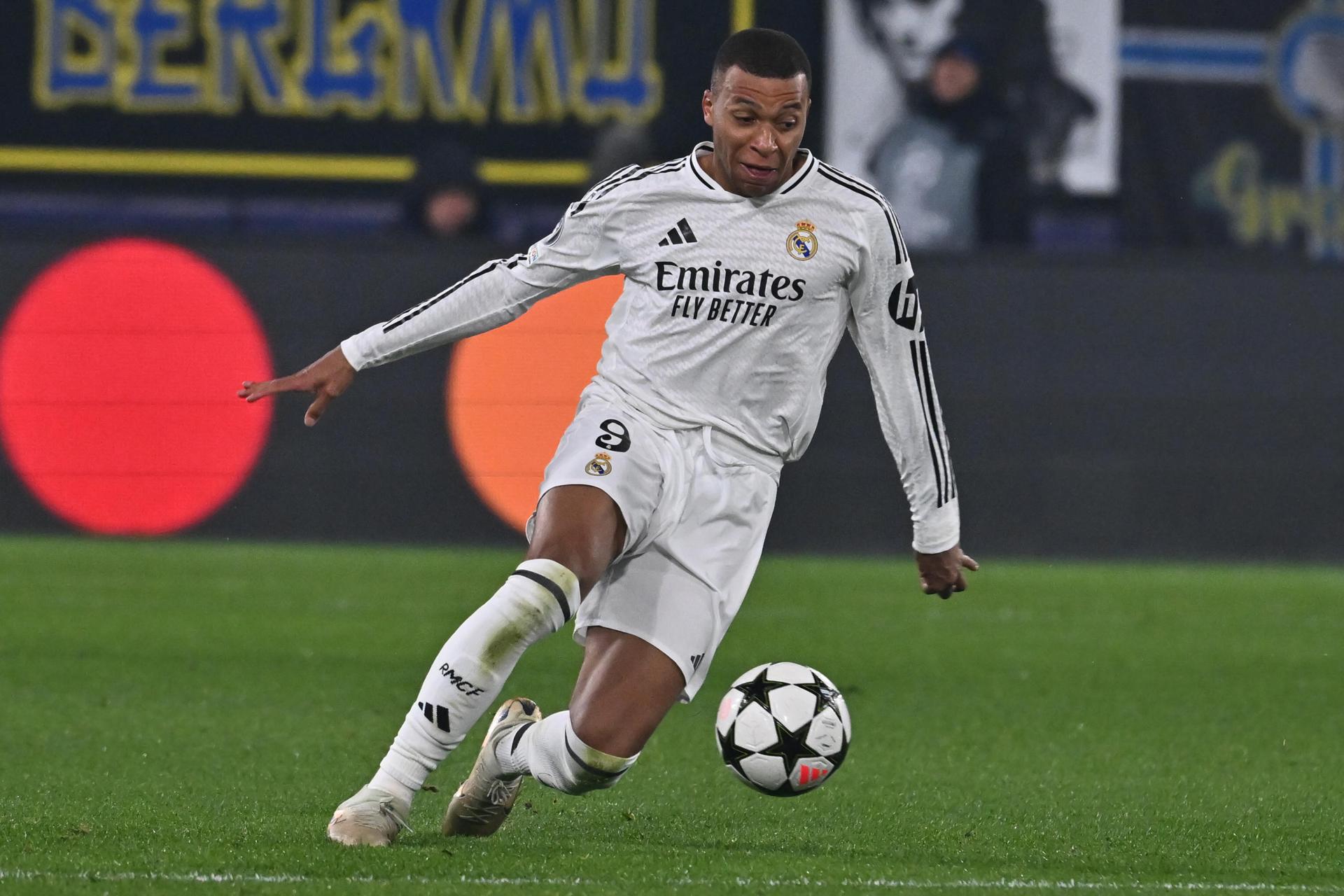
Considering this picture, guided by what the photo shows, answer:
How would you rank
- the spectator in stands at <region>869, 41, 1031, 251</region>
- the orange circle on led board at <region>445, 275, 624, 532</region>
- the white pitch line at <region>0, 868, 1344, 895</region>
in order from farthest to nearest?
the spectator in stands at <region>869, 41, 1031, 251</region> → the orange circle on led board at <region>445, 275, 624, 532</region> → the white pitch line at <region>0, 868, 1344, 895</region>

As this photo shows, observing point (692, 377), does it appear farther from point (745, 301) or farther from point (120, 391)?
point (120, 391)

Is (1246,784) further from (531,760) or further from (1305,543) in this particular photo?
(1305,543)

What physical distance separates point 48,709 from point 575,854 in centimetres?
267

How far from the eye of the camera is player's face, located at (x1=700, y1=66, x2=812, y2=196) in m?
4.38

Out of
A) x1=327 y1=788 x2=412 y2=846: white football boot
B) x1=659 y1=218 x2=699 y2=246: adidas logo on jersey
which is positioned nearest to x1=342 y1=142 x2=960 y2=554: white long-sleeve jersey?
x1=659 y1=218 x2=699 y2=246: adidas logo on jersey

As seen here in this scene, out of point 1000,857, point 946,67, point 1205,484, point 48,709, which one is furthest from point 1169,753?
point 946,67

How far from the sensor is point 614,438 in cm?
438

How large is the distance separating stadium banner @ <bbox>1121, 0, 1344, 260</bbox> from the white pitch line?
9.17 metres

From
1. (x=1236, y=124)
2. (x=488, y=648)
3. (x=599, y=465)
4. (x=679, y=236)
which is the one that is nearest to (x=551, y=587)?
(x=488, y=648)

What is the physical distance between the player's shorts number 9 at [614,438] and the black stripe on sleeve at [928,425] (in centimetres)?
64

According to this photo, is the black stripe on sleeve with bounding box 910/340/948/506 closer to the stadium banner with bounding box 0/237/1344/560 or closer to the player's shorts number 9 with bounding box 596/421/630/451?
the player's shorts number 9 with bounding box 596/421/630/451

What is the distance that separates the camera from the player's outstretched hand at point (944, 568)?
15.0 feet

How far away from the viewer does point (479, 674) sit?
4.03 m

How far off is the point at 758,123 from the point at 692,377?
0.55 metres
